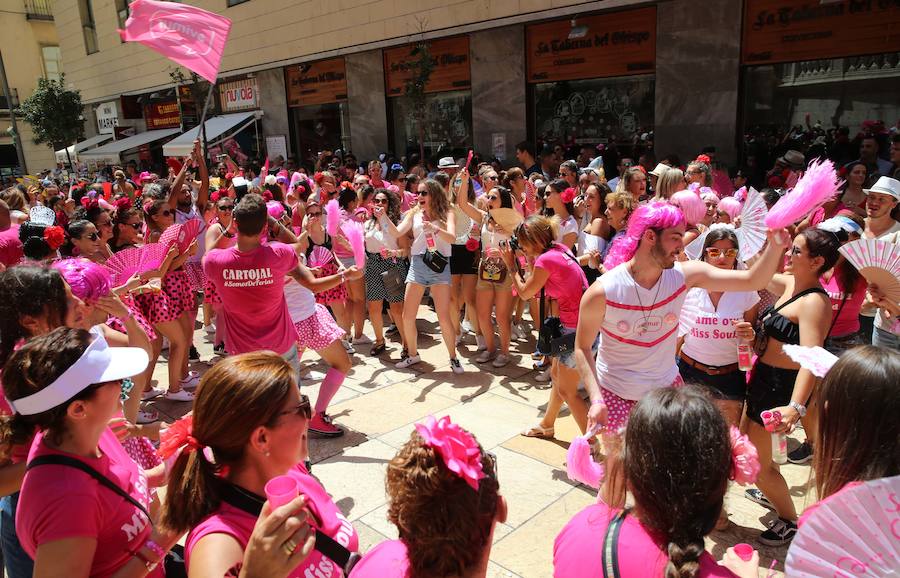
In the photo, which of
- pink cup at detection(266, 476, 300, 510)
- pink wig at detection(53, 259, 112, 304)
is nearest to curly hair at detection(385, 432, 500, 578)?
pink cup at detection(266, 476, 300, 510)

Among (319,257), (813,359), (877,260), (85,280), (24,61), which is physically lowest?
(319,257)

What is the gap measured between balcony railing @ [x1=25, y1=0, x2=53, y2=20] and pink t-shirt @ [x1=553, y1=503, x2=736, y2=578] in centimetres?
4635

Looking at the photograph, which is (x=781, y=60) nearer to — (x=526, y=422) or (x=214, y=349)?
(x=526, y=422)

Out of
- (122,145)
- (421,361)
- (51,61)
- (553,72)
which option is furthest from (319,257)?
(51,61)

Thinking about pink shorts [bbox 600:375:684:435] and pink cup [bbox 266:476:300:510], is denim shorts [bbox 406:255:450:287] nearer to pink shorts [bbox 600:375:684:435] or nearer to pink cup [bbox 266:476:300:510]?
pink shorts [bbox 600:375:684:435]

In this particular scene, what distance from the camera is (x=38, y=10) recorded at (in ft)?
125

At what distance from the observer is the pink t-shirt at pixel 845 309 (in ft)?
13.0

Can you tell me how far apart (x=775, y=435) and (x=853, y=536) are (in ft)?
7.08

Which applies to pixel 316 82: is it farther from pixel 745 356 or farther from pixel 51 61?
pixel 51 61

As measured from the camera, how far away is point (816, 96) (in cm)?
Result: 1051

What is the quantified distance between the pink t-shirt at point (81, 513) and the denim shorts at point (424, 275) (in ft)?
14.5

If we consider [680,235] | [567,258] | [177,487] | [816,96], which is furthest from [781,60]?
[177,487]

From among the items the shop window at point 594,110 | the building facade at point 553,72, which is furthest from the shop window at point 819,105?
the shop window at point 594,110

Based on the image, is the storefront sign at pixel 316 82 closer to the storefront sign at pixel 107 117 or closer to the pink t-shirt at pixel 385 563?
the storefront sign at pixel 107 117
